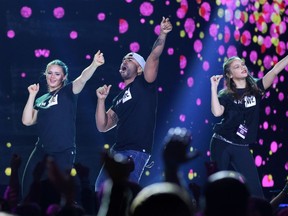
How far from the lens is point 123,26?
756 centimetres

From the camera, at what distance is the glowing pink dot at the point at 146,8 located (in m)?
7.66

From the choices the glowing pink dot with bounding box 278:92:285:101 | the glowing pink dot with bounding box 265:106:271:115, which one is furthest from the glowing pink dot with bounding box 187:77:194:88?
the glowing pink dot with bounding box 278:92:285:101

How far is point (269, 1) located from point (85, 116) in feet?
9.55

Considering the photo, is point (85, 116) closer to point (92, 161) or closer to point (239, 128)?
point (92, 161)

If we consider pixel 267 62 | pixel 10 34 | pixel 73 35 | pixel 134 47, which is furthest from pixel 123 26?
pixel 267 62

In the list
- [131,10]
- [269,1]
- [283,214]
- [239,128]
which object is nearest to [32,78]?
[131,10]

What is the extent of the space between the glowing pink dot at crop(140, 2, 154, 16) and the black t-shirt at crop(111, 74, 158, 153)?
2.28 meters

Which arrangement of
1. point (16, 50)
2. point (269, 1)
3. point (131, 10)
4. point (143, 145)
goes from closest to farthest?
point (143, 145), point (16, 50), point (131, 10), point (269, 1)

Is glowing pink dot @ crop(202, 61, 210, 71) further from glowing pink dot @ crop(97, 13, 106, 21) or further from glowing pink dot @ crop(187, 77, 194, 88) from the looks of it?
glowing pink dot @ crop(97, 13, 106, 21)

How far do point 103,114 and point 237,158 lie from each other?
1.27 metres

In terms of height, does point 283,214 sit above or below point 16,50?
below

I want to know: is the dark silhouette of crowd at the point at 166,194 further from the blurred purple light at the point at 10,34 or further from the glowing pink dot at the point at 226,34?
the glowing pink dot at the point at 226,34

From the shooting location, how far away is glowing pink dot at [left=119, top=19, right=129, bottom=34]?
7.54m

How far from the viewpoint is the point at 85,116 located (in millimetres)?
7535
